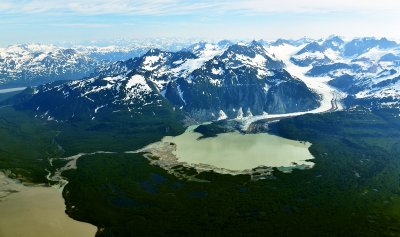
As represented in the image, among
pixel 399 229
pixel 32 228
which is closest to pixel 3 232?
pixel 32 228

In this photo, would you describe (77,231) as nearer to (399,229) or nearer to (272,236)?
(272,236)

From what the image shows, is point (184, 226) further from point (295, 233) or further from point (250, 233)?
point (295, 233)

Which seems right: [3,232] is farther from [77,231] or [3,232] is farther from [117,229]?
[117,229]

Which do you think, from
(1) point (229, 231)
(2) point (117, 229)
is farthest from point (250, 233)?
(2) point (117, 229)

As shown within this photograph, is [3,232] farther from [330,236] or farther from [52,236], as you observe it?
[330,236]

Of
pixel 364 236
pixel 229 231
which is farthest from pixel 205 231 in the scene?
pixel 364 236
